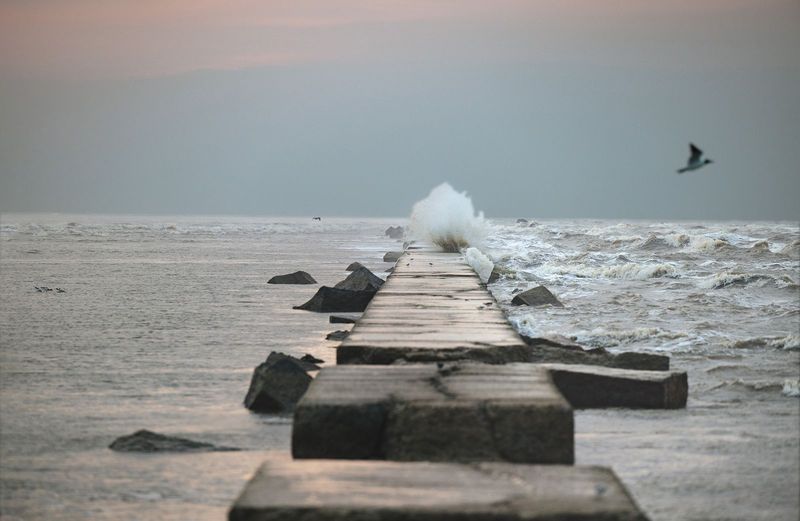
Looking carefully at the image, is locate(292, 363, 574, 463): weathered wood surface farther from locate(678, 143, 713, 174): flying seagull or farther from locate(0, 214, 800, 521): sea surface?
Answer: locate(678, 143, 713, 174): flying seagull

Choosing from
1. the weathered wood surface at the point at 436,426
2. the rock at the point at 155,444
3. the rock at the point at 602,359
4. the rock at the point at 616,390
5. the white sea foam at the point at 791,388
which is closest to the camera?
the weathered wood surface at the point at 436,426

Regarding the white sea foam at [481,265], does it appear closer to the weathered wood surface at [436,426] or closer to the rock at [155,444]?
the rock at [155,444]

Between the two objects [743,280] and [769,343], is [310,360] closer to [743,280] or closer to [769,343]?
[769,343]

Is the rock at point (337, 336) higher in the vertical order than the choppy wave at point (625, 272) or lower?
higher

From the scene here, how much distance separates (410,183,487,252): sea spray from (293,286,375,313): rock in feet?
34.3

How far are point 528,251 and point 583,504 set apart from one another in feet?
86.8

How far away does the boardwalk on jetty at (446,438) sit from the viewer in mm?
3172

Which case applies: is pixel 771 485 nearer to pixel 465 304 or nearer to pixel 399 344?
pixel 399 344

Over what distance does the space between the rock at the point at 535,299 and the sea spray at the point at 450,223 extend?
9.35 m

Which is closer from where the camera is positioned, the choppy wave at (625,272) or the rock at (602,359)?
the rock at (602,359)

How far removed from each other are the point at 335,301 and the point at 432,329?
5.49 m

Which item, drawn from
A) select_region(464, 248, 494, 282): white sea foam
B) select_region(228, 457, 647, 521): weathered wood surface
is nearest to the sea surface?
select_region(464, 248, 494, 282): white sea foam

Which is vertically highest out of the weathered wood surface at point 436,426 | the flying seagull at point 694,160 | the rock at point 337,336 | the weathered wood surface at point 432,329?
the flying seagull at point 694,160

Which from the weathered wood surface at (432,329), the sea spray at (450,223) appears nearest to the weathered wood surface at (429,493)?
the weathered wood surface at (432,329)
